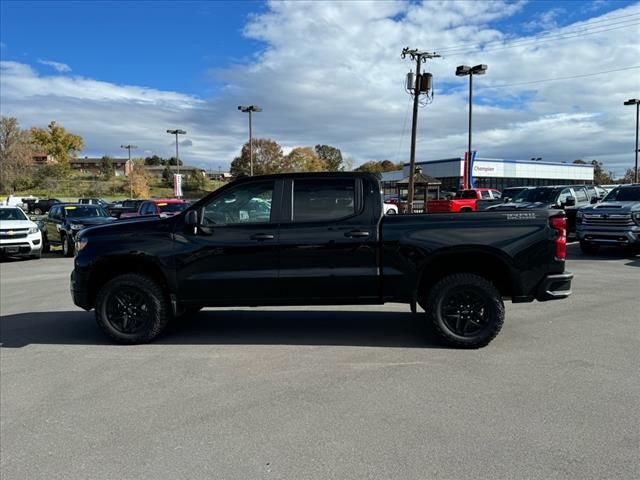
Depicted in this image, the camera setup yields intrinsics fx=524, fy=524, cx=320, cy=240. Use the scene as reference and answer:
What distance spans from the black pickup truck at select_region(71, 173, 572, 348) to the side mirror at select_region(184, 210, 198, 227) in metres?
0.01

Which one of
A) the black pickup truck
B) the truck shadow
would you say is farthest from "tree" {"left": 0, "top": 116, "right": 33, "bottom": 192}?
the black pickup truck

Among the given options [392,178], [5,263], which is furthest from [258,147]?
[5,263]

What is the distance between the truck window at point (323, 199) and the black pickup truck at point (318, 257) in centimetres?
1

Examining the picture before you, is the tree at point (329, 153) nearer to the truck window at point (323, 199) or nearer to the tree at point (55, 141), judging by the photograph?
the tree at point (55, 141)

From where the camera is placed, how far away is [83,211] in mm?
18625

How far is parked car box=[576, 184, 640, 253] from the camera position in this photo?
13336 mm

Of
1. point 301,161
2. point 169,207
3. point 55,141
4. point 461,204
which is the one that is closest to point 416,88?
point 461,204

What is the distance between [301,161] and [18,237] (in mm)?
89306

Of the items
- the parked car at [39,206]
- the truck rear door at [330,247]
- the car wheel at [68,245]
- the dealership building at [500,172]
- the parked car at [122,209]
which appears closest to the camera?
the truck rear door at [330,247]

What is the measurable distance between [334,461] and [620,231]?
41.8 feet

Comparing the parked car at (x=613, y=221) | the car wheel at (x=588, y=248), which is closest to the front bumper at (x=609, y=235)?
the parked car at (x=613, y=221)

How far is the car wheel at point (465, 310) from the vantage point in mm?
5645

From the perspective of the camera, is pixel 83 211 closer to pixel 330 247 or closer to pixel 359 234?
pixel 330 247

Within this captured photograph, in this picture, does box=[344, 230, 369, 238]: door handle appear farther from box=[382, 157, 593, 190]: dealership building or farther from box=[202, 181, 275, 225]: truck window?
box=[382, 157, 593, 190]: dealership building
